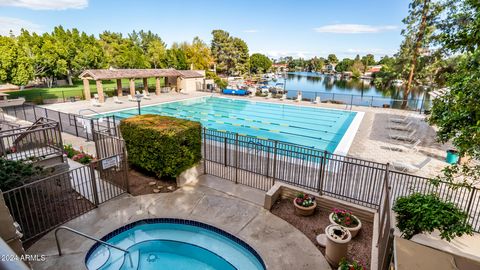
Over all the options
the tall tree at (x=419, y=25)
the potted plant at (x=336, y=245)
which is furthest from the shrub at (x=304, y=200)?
the tall tree at (x=419, y=25)

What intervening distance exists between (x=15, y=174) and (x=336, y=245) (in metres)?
7.19

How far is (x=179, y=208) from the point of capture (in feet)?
23.4

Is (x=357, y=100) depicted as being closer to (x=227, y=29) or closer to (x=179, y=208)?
(x=179, y=208)

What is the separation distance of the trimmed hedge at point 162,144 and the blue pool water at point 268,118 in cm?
849

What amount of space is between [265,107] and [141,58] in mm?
32465

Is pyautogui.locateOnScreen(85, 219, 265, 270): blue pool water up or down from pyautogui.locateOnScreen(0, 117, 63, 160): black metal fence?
down

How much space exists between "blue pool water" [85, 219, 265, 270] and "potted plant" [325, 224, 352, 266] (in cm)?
137

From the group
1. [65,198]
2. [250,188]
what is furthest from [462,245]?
[65,198]

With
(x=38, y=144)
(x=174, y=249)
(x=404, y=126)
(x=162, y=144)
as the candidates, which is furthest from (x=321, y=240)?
(x=404, y=126)

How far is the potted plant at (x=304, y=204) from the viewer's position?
6588 mm

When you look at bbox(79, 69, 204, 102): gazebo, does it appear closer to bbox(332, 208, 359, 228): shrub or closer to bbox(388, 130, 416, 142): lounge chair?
bbox(388, 130, 416, 142): lounge chair

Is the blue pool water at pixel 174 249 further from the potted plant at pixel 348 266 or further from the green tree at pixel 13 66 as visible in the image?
the green tree at pixel 13 66

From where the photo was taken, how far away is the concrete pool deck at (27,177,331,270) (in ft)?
17.2

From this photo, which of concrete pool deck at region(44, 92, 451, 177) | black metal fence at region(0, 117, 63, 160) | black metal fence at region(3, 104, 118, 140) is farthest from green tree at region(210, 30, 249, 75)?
black metal fence at region(0, 117, 63, 160)
